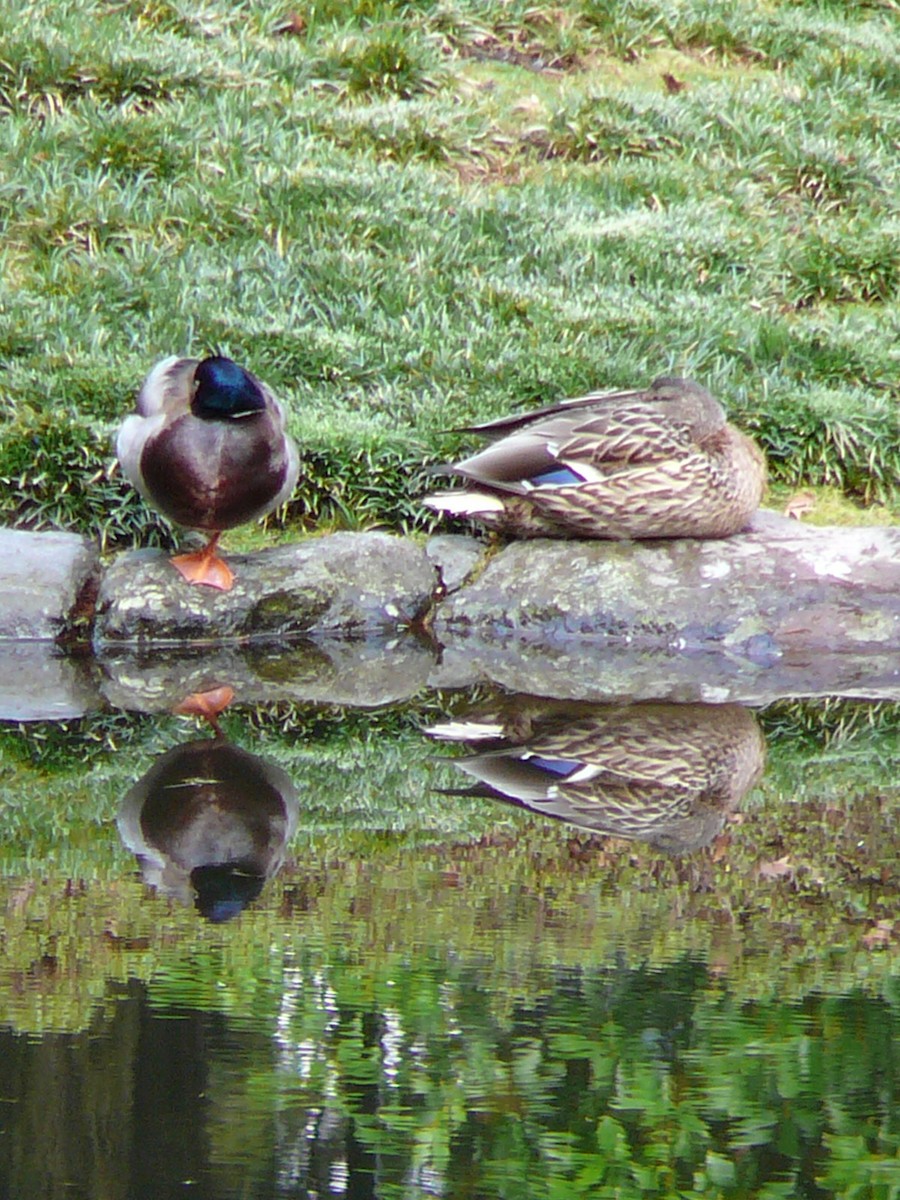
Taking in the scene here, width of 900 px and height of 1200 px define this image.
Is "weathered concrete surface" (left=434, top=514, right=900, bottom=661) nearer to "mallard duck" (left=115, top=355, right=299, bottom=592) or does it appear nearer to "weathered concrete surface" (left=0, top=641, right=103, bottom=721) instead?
"mallard duck" (left=115, top=355, right=299, bottom=592)

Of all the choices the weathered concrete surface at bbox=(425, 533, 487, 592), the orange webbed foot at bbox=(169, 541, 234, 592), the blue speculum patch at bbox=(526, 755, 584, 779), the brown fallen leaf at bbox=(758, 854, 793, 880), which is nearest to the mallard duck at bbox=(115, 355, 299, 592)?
the orange webbed foot at bbox=(169, 541, 234, 592)

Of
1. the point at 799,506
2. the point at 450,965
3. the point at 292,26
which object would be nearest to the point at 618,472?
the point at 799,506

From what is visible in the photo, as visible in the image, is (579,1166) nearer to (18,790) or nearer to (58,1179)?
(58,1179)

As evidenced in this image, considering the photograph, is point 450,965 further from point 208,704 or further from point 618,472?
point 618,472

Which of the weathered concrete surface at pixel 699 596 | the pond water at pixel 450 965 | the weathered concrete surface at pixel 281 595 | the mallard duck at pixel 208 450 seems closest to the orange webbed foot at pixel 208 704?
the pond water at pixel 450 965

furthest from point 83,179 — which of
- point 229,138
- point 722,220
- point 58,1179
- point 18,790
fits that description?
point 58,1179

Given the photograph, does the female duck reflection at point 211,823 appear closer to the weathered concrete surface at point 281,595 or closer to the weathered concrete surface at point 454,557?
the weathered concrete surface at point 281,595

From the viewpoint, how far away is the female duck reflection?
3.41 m

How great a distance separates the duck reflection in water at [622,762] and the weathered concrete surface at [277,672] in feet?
1.48

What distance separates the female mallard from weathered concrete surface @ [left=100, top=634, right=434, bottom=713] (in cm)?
60

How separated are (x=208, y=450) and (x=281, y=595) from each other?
1.88 feet

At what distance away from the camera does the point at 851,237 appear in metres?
8.30

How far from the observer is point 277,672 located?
539 cm

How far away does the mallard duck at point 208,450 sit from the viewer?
5.43 metres
